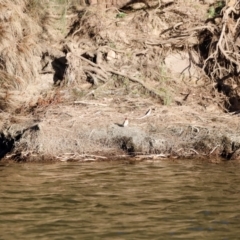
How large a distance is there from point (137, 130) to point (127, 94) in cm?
176

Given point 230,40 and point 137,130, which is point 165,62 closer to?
point 230,40

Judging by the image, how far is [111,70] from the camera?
12.5 metres

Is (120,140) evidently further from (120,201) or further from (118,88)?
(120,201)

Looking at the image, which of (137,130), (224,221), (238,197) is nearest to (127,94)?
(137,130)

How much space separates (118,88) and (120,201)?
16.4ft

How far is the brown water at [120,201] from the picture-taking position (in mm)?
6348

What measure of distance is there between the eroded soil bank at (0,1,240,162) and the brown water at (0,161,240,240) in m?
0.49

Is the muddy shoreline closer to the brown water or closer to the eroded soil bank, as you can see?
the eroded soil bank

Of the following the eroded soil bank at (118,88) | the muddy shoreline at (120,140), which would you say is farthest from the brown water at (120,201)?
the eroded soil bank at (118,88)

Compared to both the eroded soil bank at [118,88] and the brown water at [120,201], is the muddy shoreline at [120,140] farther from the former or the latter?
the brown water at [120,201]

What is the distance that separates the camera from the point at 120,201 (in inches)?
297

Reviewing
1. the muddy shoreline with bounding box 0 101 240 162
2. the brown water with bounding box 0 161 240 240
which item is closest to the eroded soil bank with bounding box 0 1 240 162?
the muddy shoreline with bounding box 0 101 240 162

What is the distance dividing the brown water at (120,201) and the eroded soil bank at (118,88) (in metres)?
0.49

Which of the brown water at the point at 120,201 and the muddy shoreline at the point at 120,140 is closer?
the brown water at the point at 120,201
